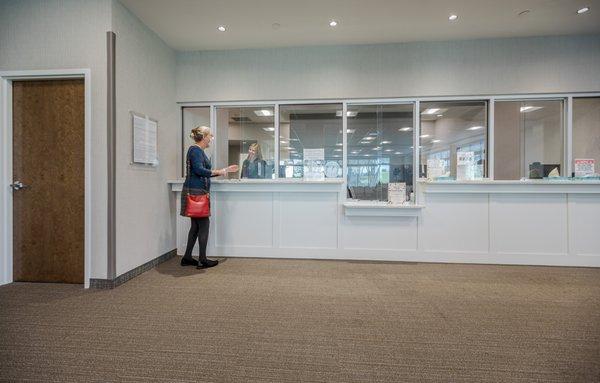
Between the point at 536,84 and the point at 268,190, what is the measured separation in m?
4.12

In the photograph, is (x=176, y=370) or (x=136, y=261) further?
(x=136, y=261)

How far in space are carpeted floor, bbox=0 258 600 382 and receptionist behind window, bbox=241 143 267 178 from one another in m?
1.69

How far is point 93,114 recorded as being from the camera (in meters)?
3.27

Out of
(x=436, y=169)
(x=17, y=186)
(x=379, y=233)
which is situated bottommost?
(x=379, y=233)

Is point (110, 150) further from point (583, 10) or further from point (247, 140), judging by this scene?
point (583, 10)

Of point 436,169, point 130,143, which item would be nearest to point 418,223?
point 436,169

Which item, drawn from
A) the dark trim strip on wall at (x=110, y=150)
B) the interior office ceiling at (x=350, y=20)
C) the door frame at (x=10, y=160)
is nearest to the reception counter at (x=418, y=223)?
the dark trim strip on wall at (x=110, y=150)

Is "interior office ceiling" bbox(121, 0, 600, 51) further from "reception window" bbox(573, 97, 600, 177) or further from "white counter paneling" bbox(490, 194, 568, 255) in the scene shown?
"white counter paneling" bbox(490, 194, 568, 255)

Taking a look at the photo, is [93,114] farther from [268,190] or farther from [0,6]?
[268,190]

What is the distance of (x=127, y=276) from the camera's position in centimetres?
349

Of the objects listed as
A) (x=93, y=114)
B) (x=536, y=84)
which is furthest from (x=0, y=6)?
(x=536, y=84)

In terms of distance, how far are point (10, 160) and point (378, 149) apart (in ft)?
15.2

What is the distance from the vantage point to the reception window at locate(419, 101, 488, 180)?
448 centimetres

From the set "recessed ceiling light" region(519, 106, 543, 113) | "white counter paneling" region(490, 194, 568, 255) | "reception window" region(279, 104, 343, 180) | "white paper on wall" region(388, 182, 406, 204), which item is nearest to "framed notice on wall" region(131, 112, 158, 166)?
"reception window" region(279, 104, 343, 180)
